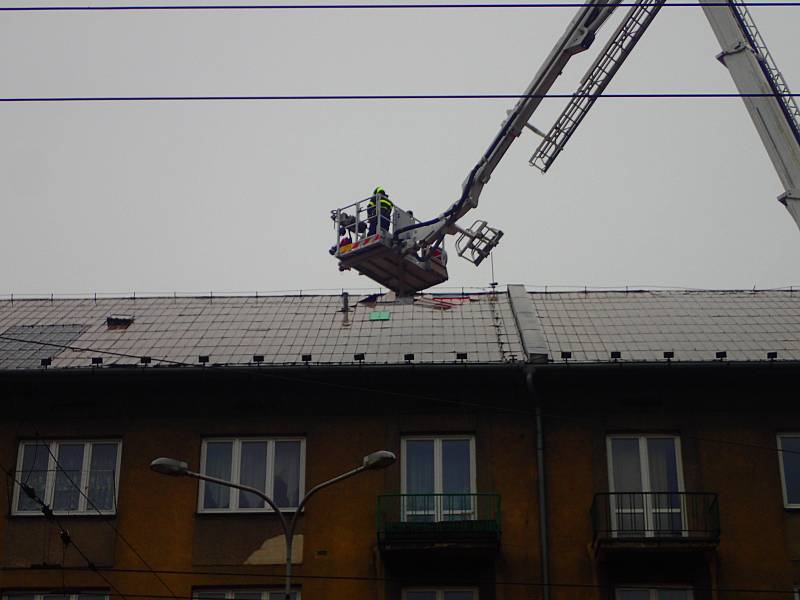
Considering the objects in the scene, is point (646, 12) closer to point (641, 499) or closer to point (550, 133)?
point (550, 133)

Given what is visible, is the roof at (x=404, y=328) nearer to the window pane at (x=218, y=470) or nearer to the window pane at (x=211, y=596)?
the window pane at (x=218, y=470)

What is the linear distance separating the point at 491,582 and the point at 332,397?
4.79 meters

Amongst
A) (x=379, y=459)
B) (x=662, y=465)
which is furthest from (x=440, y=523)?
(x=662, y=465)

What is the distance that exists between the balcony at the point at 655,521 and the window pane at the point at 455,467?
8.36ft

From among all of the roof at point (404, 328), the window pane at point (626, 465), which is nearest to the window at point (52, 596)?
the roof at point (404, 328)

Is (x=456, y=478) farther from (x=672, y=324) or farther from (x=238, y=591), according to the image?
(x=672, y=324)

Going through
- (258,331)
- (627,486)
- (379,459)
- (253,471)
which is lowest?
(379,459)

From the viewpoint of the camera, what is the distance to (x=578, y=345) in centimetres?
2677

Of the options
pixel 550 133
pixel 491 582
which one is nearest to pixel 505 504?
pixel 491 582

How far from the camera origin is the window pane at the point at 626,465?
2461cm

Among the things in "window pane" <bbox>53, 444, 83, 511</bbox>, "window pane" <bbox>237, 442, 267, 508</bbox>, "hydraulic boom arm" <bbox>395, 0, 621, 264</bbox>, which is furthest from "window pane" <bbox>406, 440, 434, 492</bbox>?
"hydraulic boom arm" <bbox>395, 0, 621, 264</bbox>

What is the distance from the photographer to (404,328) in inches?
1113

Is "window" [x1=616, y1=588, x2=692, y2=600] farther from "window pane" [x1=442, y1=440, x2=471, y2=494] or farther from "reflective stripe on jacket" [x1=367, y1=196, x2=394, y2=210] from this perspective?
"reflective stripe on jacket" [x1=367, y1=196, x2=394, y2=210]

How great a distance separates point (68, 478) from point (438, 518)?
7222 millimetres
